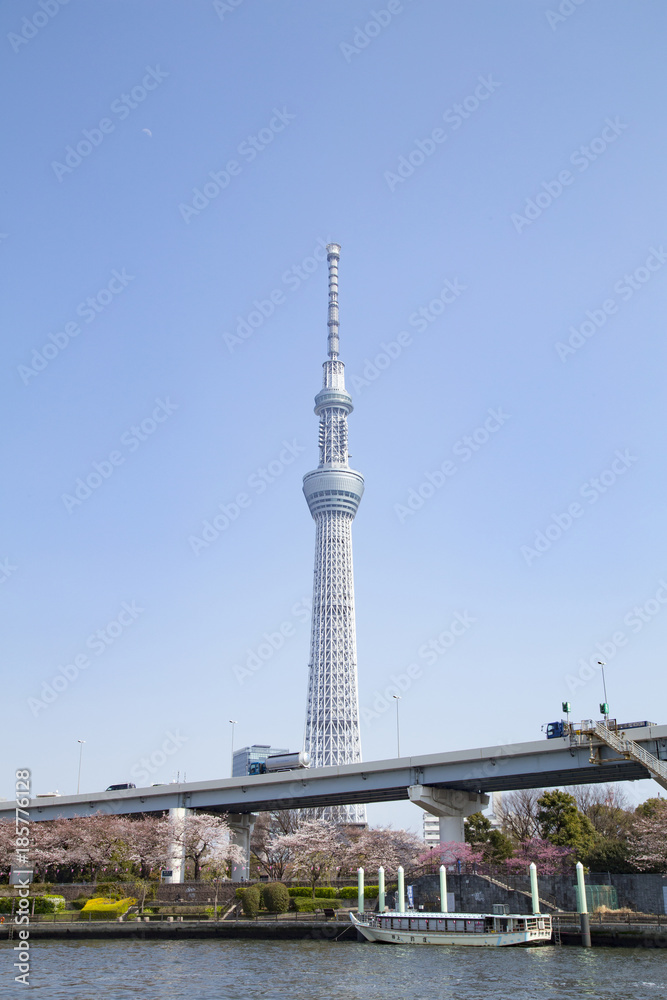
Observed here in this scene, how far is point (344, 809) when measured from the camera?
16338 centimetres

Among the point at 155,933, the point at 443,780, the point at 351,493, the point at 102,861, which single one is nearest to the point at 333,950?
the point at 155,933

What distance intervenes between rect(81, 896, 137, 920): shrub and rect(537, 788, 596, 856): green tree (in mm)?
36293

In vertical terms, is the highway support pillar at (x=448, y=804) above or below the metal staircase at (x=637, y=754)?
below

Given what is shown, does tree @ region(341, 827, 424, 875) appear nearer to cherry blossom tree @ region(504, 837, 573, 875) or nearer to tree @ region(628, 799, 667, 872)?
cherry blossom tree @ region(504, 837, 573, 875)

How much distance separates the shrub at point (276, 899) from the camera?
6016 cm

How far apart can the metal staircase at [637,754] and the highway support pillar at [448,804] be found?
1764 cm

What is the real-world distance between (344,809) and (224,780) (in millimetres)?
91730

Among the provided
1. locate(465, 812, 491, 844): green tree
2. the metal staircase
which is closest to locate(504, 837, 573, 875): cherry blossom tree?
locate(465, 812, 491, 844): green tree

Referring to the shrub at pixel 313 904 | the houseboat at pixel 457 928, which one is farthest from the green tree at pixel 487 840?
the houseboat at pixel 457 928

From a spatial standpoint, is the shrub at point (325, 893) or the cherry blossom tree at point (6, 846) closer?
the shrub at point (325, 893)

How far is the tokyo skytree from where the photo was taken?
167750 millimetres

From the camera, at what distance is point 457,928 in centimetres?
4903

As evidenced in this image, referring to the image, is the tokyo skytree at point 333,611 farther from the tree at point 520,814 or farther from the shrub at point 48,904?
the shrub at point 48,904

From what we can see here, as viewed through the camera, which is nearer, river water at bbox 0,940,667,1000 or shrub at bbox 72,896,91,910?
river water at bbox 0,940,667,1000
